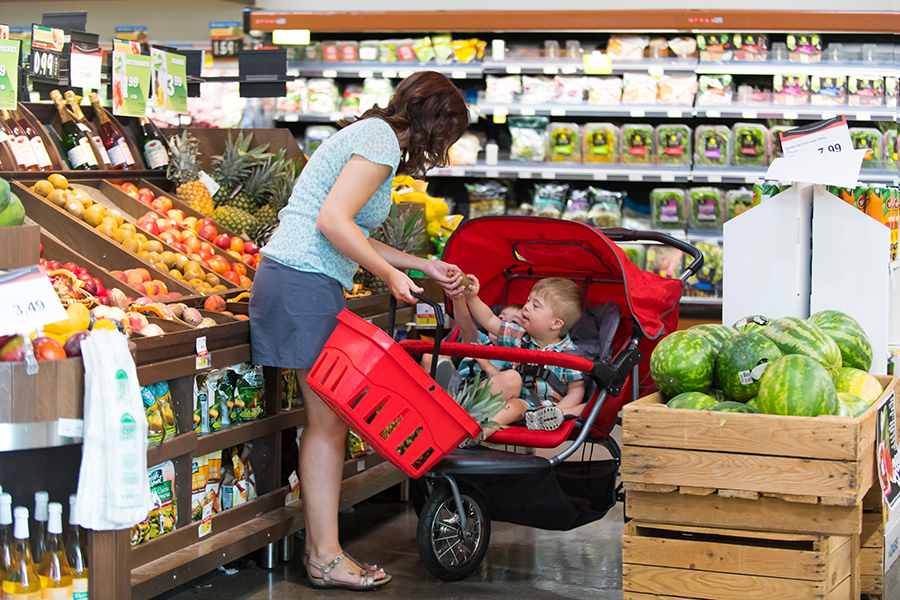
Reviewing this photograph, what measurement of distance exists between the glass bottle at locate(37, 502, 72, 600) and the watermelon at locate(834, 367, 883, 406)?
205 cm

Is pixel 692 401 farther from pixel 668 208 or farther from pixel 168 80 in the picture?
pixel 668 208

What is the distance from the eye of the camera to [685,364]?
2.30 meters

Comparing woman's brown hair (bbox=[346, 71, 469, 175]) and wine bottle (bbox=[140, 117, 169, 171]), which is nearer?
woman's brown hair (bbox=[346, 71, 469, 175])

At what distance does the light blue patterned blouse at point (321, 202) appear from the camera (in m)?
2.57

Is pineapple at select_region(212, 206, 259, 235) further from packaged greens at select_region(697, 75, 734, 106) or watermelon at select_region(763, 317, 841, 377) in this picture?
packaged greens at select_region(697, 75, 734, 106)

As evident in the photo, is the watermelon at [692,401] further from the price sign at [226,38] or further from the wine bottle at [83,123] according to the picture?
the price sign at [226,38]

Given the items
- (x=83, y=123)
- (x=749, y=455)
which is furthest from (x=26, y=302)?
(x=83, y=123)

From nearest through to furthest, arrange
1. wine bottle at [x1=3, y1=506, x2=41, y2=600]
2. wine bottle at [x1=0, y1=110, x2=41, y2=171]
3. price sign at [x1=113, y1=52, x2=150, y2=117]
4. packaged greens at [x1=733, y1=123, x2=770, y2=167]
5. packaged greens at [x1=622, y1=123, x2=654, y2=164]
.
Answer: wine bottle at [x1=3, y1=506, x2=41, y2=600] < wine bottle at [x1=0, y1=110, x2=41, y2=171] < price sign at [x1=113, y1=52, x2=150, y2=117] < packaged greens at [x1=733, y1=123, x2=770, y2=167] < packaged greens at [x1=622, y1=123, x2=654, y2=164]

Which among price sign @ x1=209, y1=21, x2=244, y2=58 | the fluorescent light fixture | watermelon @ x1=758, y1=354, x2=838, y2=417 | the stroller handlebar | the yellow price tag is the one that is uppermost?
price sign @ x1=209, y1=21, x2=244, y2=58

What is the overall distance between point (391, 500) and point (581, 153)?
3.24m

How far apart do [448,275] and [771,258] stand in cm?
117

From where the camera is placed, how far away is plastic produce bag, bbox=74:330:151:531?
80.5 inches

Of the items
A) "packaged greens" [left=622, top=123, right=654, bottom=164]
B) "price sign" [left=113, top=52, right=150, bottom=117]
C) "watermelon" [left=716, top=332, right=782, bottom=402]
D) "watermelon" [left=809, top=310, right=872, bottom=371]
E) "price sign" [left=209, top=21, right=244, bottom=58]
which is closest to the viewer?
"watermelon" [left=716, top=332, right=782, bottom=402]

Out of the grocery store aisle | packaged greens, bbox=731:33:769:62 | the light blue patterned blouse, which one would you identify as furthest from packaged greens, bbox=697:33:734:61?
the light blue patterned blouse
